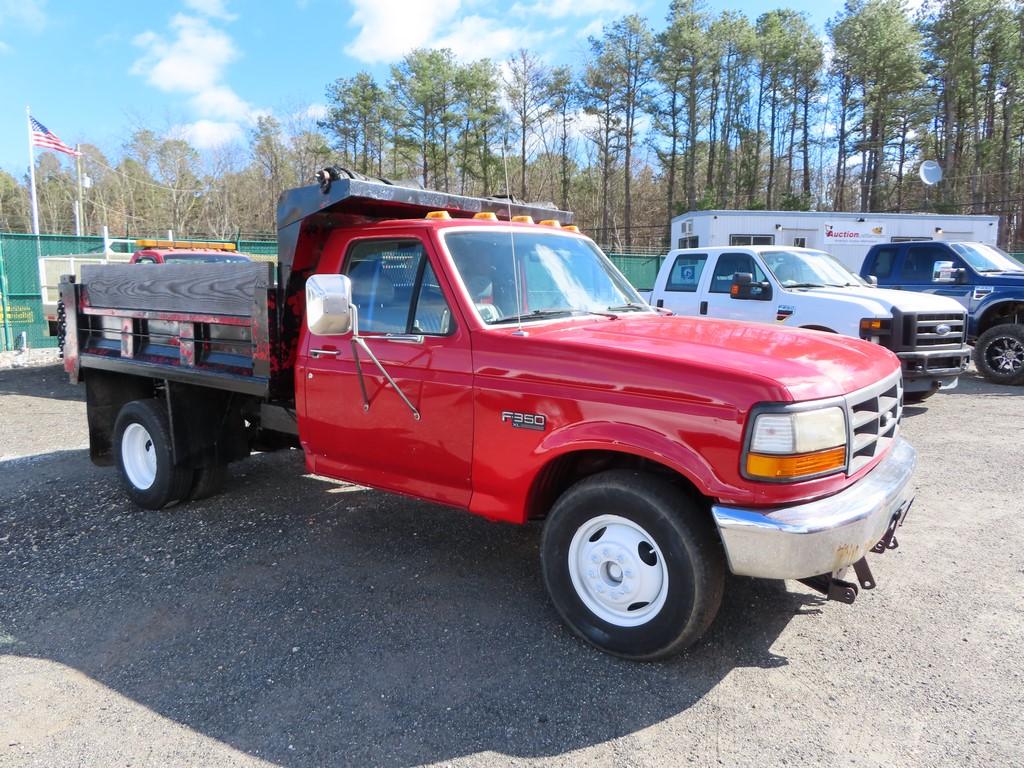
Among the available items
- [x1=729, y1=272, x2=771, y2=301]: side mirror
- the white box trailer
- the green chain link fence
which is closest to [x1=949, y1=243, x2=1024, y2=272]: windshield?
[x1=729, y1=272, x2=771, y2=301]: side mirror

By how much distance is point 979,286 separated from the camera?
34.2ft

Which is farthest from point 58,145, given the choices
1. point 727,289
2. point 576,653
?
point 576,653

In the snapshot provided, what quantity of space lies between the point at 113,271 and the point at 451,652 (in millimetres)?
4123

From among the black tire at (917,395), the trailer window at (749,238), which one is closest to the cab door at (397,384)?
the black tire at (917,395)

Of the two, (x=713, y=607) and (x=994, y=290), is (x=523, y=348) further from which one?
(x=994, y=290)

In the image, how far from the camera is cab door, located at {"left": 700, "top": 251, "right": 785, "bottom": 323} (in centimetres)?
848

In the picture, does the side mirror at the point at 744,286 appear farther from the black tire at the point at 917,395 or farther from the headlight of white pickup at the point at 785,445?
Result: the headlight of white pickup at the point at 785,445

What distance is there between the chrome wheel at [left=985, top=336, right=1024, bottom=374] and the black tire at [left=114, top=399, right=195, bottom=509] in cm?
1116

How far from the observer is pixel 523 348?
3201 mm

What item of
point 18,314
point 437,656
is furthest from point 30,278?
point 437,656

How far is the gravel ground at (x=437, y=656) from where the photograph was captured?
8.58 ft

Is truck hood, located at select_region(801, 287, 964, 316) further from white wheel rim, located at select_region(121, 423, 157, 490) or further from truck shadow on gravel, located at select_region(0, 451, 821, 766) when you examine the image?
white wheel rim, located at select_region(121, 423, 157, 490)

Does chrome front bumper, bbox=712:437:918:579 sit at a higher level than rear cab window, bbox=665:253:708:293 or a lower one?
lower

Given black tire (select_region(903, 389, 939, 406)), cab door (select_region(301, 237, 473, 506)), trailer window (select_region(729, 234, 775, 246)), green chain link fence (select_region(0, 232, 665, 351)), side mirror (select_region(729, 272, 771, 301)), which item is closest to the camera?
cab door (select_region(301, 237, 473, 506))
